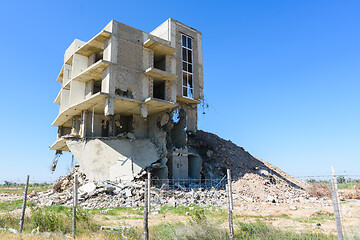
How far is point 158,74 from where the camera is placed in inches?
840

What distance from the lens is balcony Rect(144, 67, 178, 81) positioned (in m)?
20.6

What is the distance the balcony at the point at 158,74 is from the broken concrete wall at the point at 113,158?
5449mm

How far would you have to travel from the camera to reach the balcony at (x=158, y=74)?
2061cm

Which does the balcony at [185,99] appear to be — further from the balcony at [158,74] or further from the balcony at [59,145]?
the balcony at [59,145]

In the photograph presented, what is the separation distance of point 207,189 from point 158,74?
9.84 m

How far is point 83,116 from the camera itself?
2228 cm

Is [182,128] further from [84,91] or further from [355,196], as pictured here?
[355,196]

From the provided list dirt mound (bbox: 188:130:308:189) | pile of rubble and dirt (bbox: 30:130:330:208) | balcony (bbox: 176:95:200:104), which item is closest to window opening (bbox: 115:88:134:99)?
balcony (bbox: 176:95:200:104)

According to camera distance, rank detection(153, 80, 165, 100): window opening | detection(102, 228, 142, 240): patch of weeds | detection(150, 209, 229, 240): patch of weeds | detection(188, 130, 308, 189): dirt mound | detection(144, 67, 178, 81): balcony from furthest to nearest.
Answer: detection(188, 130, 308, 189): dirt mound, detection(153, 80, 165, 100): window opening, detection(144, 67, 178, 81): balcony, detection(102, 228, 142, 240): patch of weeds, detection(150, 209, 229, 240): patch of weeds

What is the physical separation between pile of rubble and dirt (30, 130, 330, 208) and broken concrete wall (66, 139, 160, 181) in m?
0.81

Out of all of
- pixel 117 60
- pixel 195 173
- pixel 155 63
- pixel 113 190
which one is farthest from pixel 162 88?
pixel 113 190

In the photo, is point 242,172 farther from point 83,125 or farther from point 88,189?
point 83,125

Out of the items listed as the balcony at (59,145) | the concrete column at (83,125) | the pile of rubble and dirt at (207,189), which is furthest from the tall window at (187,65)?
the balcony at (59,145)

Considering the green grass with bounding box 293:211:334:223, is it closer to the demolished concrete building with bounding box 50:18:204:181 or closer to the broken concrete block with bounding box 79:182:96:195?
the demolished concrete building with bounding box 50:18:204:181
